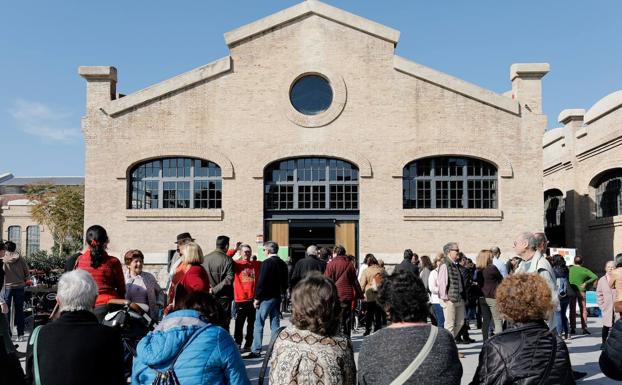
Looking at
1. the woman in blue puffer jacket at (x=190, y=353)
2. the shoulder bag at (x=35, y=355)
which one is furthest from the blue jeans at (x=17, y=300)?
the woman in blue puffer jacket at (x=190, y=353)

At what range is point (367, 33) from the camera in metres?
20.0

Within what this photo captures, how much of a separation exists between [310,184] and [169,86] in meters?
5.83

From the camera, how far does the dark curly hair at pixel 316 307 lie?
3400mm

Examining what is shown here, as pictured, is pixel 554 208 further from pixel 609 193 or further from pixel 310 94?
pixel 310 94

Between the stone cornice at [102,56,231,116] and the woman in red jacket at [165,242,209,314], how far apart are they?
1314cm

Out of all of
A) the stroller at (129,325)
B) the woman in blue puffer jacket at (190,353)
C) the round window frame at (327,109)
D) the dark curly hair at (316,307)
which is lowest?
the stroller at (129,325)

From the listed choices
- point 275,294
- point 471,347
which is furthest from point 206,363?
point 471,347

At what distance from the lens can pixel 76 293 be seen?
377 centimetres

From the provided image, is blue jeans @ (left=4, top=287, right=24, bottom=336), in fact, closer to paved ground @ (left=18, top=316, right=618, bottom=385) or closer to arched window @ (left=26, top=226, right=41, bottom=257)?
paved ground @ (left=18, top=316, right=618, bottom=385)

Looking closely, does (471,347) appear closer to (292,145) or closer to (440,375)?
(440,375)

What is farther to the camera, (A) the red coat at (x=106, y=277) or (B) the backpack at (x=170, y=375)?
(A) the red coat at (x=106, y=277)

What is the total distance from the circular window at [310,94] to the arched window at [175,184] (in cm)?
360

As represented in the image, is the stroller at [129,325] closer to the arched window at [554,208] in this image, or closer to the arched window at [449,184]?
the arched window at [449,184]

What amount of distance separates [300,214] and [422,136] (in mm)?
4890
